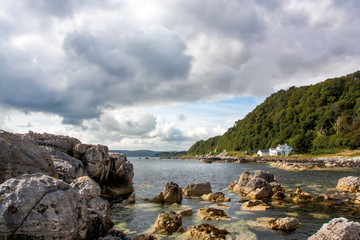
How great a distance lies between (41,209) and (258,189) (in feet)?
94.2

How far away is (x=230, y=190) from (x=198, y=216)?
18415 mm

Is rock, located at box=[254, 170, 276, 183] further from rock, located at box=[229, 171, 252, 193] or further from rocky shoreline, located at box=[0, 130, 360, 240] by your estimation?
rocky shoreline, located at box=[0, 130, 360, 240]

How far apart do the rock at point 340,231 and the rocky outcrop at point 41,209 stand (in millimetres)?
13309

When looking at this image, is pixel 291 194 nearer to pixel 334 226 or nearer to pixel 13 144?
pixel 334 226

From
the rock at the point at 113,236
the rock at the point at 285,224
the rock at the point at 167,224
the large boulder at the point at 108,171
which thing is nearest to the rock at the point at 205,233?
the rock at the point at 167,224

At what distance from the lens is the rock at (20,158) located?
46.3 ft

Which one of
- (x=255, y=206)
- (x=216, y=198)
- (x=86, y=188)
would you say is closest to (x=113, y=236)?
A: (x=86, y=188)

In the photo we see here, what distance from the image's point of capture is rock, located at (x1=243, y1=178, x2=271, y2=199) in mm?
32281

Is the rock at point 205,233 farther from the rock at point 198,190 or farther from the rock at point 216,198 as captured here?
the rock at point 198,190

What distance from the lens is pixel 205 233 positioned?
16969 mm

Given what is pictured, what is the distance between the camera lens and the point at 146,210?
26906 mm

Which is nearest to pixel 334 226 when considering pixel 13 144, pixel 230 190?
pixel 13 144

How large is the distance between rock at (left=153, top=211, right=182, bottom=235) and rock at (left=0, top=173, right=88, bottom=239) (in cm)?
818

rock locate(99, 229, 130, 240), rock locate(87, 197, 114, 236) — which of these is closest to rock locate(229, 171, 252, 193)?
rock locate(87, 197, 114, 236)
